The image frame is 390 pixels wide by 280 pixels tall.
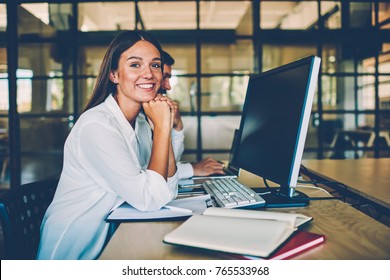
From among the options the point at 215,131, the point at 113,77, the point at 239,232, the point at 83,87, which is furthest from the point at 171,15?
the point at 239,232

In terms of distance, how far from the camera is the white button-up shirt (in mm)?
1163

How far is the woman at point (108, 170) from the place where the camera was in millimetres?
1173

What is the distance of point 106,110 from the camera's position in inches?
55.4

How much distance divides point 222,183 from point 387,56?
151 inches

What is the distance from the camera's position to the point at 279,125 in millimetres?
1246

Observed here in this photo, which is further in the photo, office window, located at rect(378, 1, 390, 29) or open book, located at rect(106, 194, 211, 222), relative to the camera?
office window, located at rect(378, 1, 390, 29)

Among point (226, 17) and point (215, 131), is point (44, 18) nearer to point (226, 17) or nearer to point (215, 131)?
point (226, 17)

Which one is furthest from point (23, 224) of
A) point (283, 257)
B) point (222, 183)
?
point (283, 257)

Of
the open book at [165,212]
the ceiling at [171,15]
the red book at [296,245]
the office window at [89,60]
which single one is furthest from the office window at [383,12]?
the red book at [296,245]

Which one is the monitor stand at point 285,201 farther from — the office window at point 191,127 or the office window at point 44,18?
the office window at point 44,18

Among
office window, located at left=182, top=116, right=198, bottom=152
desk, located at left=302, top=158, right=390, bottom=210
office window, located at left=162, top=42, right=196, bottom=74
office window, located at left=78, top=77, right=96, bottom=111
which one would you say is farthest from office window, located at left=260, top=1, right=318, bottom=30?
desk, located at left=302, top=158, right=390, bottom=210

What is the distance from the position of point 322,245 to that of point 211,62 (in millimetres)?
3964

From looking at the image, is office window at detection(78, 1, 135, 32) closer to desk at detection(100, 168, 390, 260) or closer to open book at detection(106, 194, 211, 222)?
open book at detection(106, 194, 211, 222)

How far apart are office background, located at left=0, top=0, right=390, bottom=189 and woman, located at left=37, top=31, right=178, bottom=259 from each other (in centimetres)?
315
